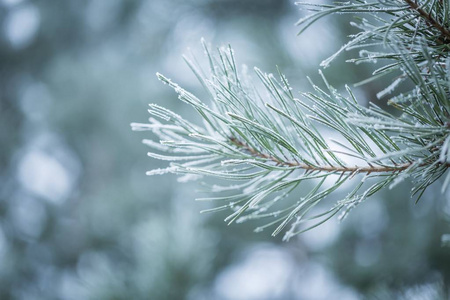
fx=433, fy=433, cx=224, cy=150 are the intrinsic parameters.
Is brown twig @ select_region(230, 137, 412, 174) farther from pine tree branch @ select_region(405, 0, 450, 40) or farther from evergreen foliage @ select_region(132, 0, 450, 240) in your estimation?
pine tree branch @ select_region(405, 0, 450, 40)

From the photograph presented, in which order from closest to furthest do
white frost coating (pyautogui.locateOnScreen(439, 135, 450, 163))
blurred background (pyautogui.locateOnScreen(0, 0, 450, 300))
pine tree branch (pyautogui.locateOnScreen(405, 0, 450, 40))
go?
white frost coating (pyautogui.locateOnScreen(439, 135, 450, 163)) → pine tree branch (pyautogui.locateOnScreen(405, 0, 450, 40)) → blurred background (pyautogui.locateOnScreen(0, 0, 450, 300))

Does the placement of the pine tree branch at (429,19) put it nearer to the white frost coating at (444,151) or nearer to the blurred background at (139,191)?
the white frost coating at (444,151)

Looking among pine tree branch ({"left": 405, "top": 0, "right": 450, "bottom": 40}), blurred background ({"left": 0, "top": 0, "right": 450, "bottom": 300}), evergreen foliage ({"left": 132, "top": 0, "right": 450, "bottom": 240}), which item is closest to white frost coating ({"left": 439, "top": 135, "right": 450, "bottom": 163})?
evergreen foliage ({"left": 132, "top": 0, "right": 450, "bottom": 240})

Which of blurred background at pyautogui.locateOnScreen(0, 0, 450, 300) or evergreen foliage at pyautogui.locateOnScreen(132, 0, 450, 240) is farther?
blurred background at pyautogui.locateOnScreen(0, 0, 450, 300)

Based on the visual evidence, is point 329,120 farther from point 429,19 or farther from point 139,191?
point 139,191

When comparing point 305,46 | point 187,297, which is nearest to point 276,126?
point 305,46

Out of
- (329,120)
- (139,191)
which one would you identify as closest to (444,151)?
(329,120)

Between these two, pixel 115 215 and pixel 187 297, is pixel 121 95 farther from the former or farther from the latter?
pixel 187 297

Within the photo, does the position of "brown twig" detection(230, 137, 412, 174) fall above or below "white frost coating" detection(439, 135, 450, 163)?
above
